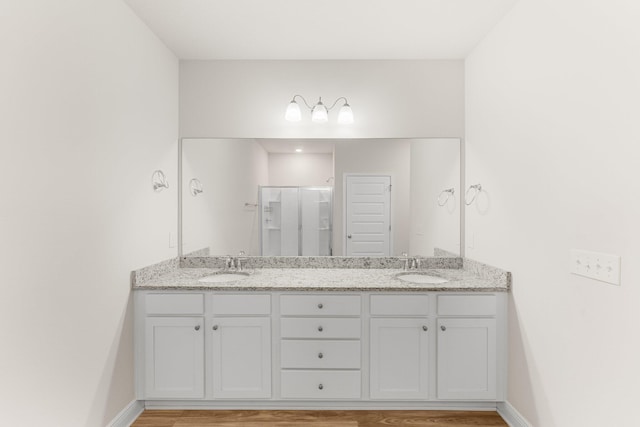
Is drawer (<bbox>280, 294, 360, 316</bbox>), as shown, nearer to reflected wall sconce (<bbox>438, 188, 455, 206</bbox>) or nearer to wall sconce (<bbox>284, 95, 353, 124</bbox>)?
reflected wall sconce (<bbox>438, 188, 455, 206</bbox>)

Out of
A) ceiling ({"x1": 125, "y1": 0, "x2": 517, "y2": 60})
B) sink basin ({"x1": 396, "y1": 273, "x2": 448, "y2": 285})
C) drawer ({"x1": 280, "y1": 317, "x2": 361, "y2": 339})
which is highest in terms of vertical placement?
ceiling ({"x1": 125, "y1": 0, "x2": 517, "y2": 60})

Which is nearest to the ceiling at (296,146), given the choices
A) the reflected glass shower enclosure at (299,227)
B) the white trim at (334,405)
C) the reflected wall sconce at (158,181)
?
the reflected glass shower enclosure at (299,227)

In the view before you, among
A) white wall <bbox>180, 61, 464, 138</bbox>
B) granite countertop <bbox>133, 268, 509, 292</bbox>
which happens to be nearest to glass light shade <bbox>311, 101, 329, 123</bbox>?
white wall <bbox>180, 61, 464, 138</bbox>

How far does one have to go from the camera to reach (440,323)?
233 cm

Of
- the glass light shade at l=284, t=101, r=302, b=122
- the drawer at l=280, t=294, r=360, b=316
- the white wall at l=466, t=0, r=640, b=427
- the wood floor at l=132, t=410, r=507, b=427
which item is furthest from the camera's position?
the glass light shade at l=284, t=101, r=302, b=122

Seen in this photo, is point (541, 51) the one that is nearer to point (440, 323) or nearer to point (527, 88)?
point (527, 88)

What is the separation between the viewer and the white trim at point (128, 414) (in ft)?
6.98

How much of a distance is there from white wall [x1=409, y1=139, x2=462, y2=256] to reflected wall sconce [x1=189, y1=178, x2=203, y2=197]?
5.39ft

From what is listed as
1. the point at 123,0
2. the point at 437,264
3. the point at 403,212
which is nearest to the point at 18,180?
Result: the point at 123,0

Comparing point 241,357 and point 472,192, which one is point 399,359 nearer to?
point 241,357

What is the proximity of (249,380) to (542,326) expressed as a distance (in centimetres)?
168

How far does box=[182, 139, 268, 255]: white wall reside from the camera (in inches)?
116

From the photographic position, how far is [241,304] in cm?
235

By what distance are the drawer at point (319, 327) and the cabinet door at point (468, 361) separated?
0.54 meters
